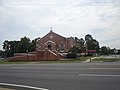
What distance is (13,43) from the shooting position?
136 meters

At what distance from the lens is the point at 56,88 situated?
33.7 feet

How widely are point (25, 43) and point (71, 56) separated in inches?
1596

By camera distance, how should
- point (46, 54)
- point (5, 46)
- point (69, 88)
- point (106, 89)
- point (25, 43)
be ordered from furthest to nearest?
1. point (5, 46)
2. point (25, 43)
3. point (46, 54)
4. point (69, 88)
5. point (106, 89)

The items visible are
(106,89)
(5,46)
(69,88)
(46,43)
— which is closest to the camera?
(106,89)

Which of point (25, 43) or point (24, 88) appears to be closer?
point (24, 88)

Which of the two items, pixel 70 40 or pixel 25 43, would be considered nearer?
pixel 70 40

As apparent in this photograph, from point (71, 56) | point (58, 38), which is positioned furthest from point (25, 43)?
point (71, 56)

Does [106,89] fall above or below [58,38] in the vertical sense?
below

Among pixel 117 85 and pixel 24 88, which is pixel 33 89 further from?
pixel 117 85

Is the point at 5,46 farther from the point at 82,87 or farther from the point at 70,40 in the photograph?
the point at 82,87

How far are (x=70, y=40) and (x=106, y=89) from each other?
6329 centimetres

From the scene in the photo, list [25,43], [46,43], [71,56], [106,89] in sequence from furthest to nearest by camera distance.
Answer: [25,43] → [46,43] → [71,56] → [106,89]

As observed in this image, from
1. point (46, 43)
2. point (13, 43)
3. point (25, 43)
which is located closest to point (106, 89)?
point (46, 43)

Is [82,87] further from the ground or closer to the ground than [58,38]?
closer to the ground
